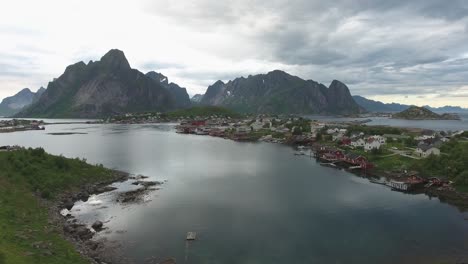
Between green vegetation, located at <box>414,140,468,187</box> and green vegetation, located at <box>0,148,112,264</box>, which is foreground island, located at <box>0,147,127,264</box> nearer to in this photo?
green vegetation, located at <box>0,148,112,264</box>

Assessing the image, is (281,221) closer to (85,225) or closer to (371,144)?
(85,225)

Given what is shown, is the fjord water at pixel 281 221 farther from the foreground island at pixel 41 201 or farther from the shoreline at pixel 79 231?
the foreground island at pixel 41 201

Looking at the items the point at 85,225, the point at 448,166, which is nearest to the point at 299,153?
the point at 448,166

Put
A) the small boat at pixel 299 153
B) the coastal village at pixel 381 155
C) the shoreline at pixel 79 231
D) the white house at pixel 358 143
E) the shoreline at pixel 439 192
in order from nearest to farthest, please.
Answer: the shoreline at pixel 79 231 → the shoreline at pixel 439 192 → the coastal village at pixel 381 155 → the white house at pixel 358 143 → the small boat at pixel 299 153

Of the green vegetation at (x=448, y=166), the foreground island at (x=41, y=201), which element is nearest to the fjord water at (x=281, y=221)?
the foreground island at (x=41, y=201)

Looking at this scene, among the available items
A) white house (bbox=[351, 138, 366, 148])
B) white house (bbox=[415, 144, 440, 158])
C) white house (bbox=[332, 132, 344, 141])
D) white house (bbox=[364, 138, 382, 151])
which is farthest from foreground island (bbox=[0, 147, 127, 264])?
white house (bbox=[332, 132, 344, 141])

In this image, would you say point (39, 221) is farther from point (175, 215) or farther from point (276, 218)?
point (276, 218)
